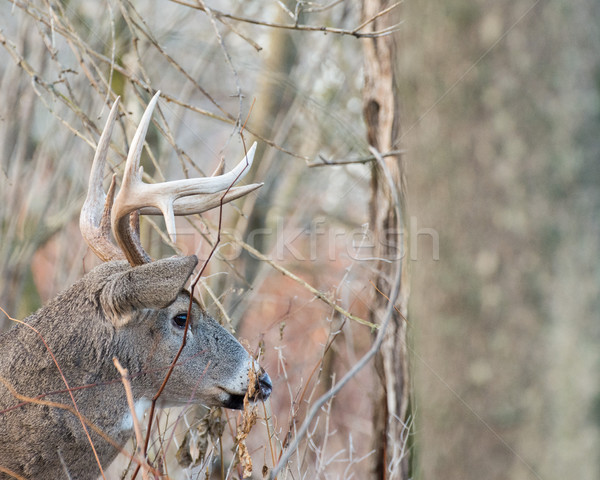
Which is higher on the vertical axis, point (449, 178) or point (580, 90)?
point (580, 90)

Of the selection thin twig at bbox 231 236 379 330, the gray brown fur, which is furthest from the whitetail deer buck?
thin twig at bbox 231 236 379 330

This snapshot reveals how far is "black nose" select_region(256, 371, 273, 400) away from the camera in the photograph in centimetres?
366

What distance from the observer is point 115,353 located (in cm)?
340

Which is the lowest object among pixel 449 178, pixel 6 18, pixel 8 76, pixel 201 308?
pixel 201 308

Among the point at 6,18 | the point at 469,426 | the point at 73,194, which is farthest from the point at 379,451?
the point at 6,18

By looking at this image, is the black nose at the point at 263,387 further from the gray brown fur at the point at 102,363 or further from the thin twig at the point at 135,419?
the thin twig at the point at 135,419

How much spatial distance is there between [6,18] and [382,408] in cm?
657

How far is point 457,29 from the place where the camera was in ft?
5.24

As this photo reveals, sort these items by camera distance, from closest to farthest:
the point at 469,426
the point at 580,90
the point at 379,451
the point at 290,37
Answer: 1. the point at 580,90
2. the point at 469,426
3. the point at 379,451
4. the point at 290,37

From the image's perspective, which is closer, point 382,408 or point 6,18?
point 382,408

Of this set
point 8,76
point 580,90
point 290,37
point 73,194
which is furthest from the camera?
point 290,37

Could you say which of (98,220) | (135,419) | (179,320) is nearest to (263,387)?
(179,320)

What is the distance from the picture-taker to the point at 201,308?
3.79 m

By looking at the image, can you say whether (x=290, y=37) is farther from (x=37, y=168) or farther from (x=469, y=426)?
(x=469, y=426)
